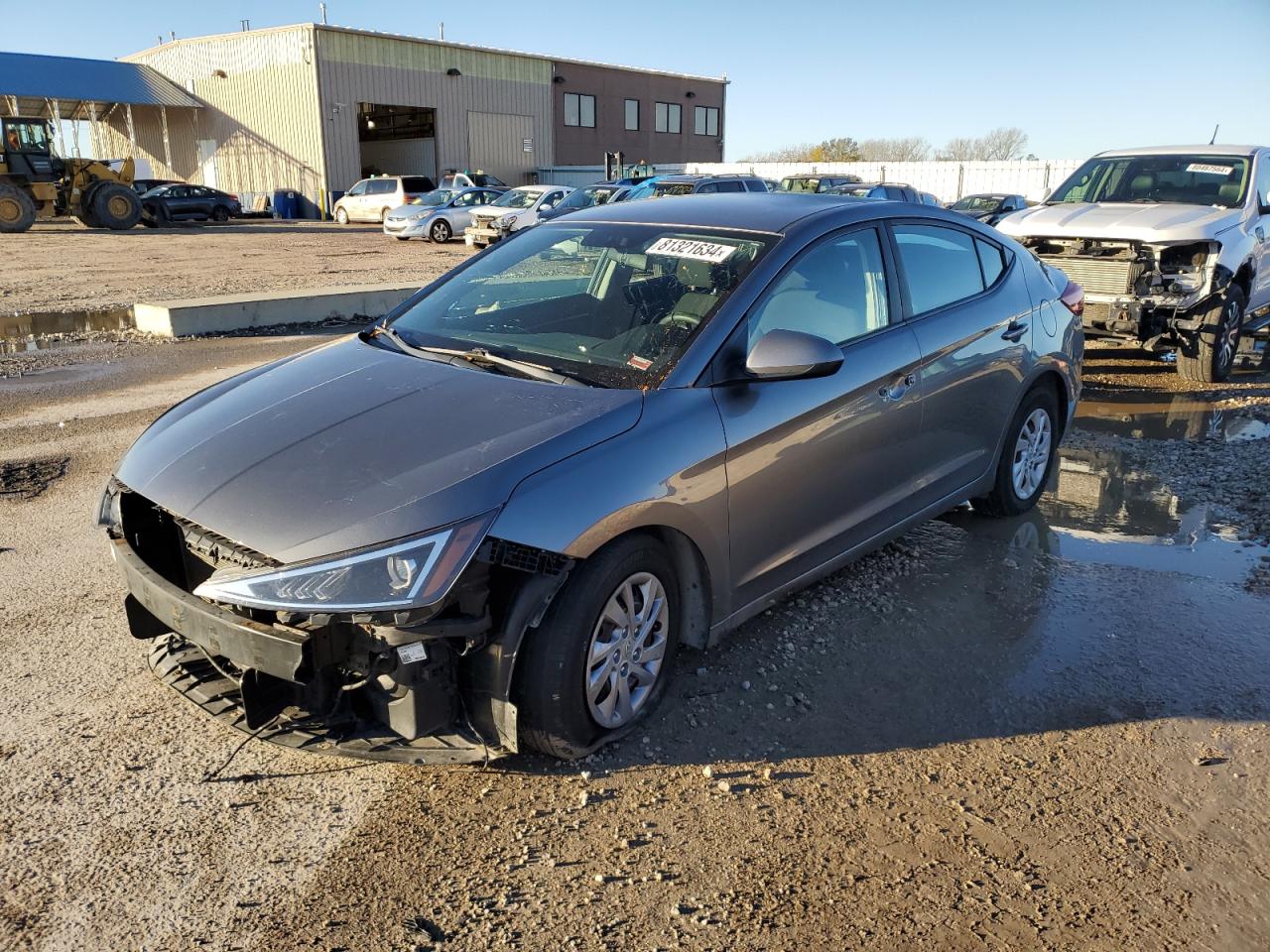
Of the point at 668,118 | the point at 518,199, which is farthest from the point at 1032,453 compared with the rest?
the point at 668,118

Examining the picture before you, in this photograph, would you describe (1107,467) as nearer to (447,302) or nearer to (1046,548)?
(1046,548)

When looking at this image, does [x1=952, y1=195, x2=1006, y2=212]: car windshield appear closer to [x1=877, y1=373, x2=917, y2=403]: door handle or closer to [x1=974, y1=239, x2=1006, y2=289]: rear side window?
[x1=974, y1=239, x2=1006, y2=289]: rear side window

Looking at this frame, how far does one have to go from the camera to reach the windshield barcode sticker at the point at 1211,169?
9266 millimetres

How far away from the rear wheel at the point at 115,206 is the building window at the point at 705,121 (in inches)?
1433

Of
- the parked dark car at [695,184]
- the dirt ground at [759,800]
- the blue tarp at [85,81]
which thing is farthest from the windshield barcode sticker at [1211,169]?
the blue tarp at [85,81]

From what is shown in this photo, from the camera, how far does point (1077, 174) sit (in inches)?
408

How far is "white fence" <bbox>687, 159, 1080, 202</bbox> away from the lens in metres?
37.2

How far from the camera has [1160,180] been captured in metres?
9.65

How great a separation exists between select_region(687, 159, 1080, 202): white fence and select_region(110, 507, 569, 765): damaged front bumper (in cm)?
3460

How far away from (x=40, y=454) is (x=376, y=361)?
3.99m

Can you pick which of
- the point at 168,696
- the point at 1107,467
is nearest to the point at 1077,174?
the point at 1107,467

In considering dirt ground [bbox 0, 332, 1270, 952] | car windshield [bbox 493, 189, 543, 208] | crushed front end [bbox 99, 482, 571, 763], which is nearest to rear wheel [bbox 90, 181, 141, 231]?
car windshield [bbox 493, 189, 543, 208]

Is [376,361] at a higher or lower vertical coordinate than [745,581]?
higher

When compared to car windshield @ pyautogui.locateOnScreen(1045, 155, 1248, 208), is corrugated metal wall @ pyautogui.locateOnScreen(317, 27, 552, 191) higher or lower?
higher
